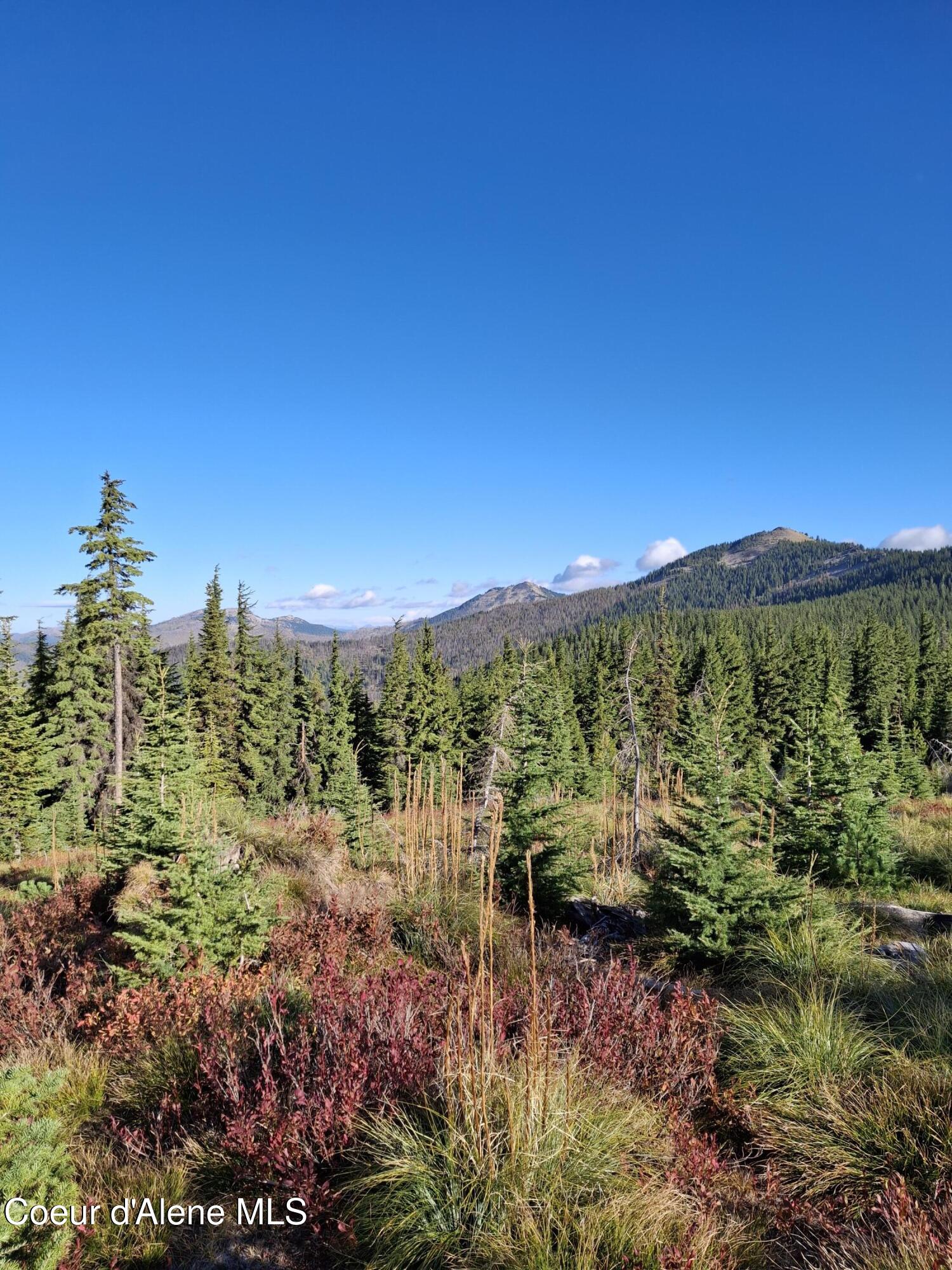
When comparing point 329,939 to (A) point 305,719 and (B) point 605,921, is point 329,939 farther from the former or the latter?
(A) point 305,719

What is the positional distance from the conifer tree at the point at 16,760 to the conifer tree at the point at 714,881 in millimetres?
29000

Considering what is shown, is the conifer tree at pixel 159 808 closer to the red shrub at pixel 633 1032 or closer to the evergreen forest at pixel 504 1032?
the evergreen forest at pixel 504 1032

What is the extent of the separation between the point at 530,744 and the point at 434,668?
37856 mm

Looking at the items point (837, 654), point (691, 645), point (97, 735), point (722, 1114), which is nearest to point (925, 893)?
point (722, 1114)

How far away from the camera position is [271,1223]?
2703 mm

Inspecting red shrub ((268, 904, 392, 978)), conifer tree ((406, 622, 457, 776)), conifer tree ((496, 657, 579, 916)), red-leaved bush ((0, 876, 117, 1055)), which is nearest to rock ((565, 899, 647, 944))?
conifer tree ((496, 657, 579, 916))

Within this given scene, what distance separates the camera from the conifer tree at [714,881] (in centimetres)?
582

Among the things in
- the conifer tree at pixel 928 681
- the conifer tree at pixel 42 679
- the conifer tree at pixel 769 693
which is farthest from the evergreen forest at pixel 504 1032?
the conifer tree at pixel 928 681

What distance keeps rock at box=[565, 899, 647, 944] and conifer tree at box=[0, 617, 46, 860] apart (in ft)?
89.0

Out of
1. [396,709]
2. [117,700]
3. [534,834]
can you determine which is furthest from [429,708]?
[534,834]

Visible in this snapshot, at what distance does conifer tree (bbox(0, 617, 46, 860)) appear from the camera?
2680 centimetres

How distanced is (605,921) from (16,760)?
29993mm

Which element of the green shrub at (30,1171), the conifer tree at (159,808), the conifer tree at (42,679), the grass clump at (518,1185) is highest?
the conifer tree at (42,679)

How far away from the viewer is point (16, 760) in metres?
27.5
